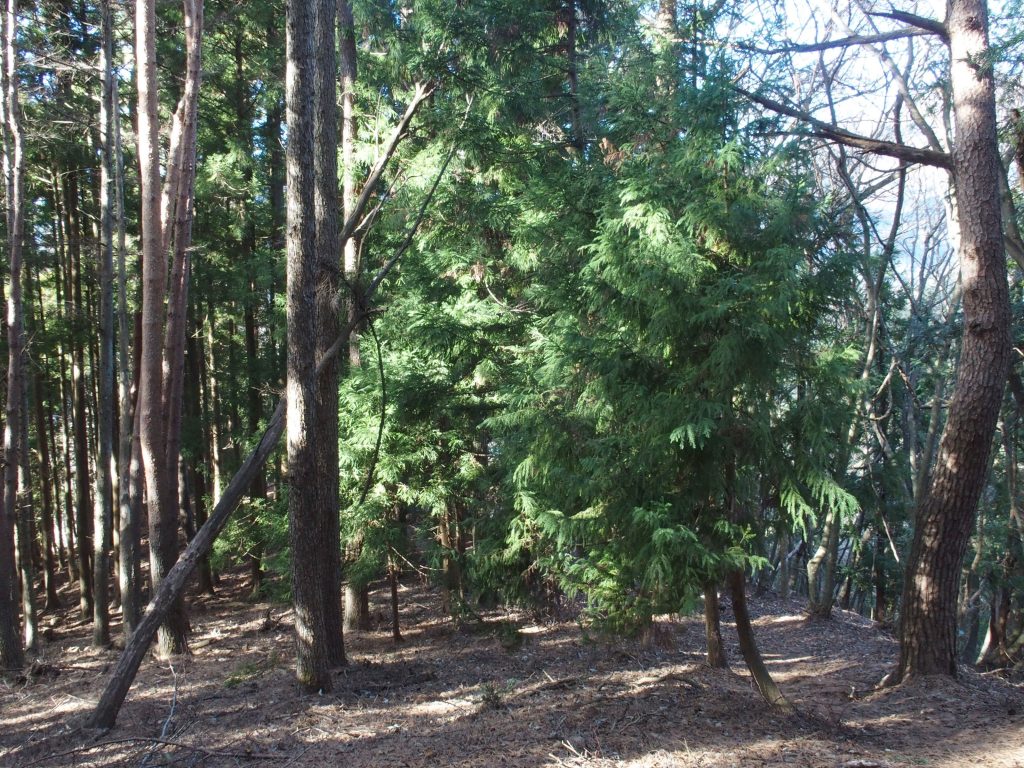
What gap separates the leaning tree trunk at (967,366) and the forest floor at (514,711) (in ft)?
2.34

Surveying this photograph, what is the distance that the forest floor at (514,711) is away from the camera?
17.8 ft

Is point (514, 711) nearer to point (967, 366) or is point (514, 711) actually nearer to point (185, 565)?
point (185, 565)

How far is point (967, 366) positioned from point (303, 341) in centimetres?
625

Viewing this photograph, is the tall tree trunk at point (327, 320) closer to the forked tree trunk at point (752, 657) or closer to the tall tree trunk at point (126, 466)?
the forked tree trunk at point (752, 657)

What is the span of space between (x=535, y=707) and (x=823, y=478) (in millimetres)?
3257

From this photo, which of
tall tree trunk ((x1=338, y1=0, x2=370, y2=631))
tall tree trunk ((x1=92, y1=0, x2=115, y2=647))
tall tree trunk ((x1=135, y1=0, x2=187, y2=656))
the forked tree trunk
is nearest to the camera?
the forked tree trunk

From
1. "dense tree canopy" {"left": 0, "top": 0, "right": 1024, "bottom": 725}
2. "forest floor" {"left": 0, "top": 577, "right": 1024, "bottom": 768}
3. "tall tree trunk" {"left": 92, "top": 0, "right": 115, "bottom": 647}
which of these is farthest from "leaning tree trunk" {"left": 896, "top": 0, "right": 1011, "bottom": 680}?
"tall tree trunk" {"left": 92, "top": 0, "right": 115, "bottom": 647}

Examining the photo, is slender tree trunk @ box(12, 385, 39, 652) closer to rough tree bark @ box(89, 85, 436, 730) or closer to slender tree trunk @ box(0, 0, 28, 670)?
slender tree trunk @ box(0, 0, 28, 670)

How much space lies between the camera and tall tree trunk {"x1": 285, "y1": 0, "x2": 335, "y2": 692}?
678 cm

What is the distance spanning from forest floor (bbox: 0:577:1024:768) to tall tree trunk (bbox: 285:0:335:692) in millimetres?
862

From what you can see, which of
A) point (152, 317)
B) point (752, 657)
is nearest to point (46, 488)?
point (152, 317)

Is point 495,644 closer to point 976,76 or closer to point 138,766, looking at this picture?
point 138,766

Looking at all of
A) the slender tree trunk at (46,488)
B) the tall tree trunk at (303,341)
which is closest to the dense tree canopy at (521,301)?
the tall tree trunk at (303,341)

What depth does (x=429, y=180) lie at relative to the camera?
9.41 m
